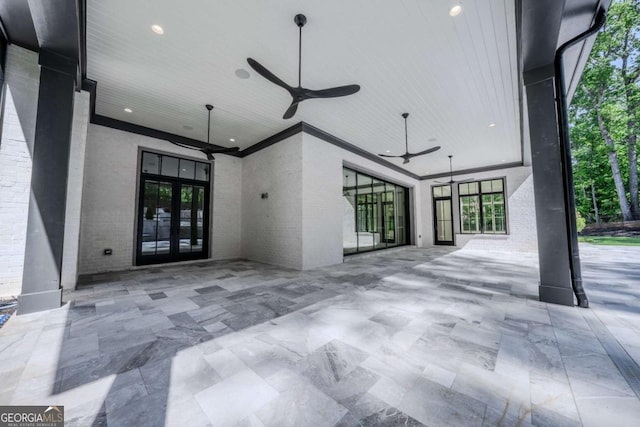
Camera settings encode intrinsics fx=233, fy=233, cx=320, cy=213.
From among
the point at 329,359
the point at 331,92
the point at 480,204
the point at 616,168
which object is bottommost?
the point at 329,359

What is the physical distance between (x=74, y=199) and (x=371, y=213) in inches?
287

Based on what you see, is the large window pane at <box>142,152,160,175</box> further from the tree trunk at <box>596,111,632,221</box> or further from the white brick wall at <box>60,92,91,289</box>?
the tree trunk at <box>596,111,632,221</box>

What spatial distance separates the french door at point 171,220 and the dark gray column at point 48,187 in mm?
2935

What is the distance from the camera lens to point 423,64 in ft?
11.7

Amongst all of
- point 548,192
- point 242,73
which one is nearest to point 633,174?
point 548,192

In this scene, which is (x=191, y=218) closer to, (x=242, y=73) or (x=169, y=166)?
(x=169, y=166)

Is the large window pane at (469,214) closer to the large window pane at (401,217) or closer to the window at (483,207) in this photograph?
the window at (483,207)

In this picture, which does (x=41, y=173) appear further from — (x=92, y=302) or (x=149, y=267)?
(x=149, y=267)

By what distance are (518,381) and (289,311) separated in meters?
2.08

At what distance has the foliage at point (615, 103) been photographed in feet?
34.3

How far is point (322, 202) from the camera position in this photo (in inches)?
230

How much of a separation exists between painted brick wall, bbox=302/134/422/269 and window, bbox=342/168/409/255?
0.67 meters

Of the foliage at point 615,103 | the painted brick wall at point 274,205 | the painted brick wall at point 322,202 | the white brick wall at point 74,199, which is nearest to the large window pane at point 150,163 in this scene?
the white brick wall at point 74,199

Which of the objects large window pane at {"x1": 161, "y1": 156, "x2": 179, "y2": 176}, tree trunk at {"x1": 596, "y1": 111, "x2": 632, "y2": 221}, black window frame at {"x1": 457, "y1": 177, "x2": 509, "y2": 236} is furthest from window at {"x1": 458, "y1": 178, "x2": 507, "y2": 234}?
large window pane at {"x1": 161, "y1": 156, "x2": 179, "y2": 176}
